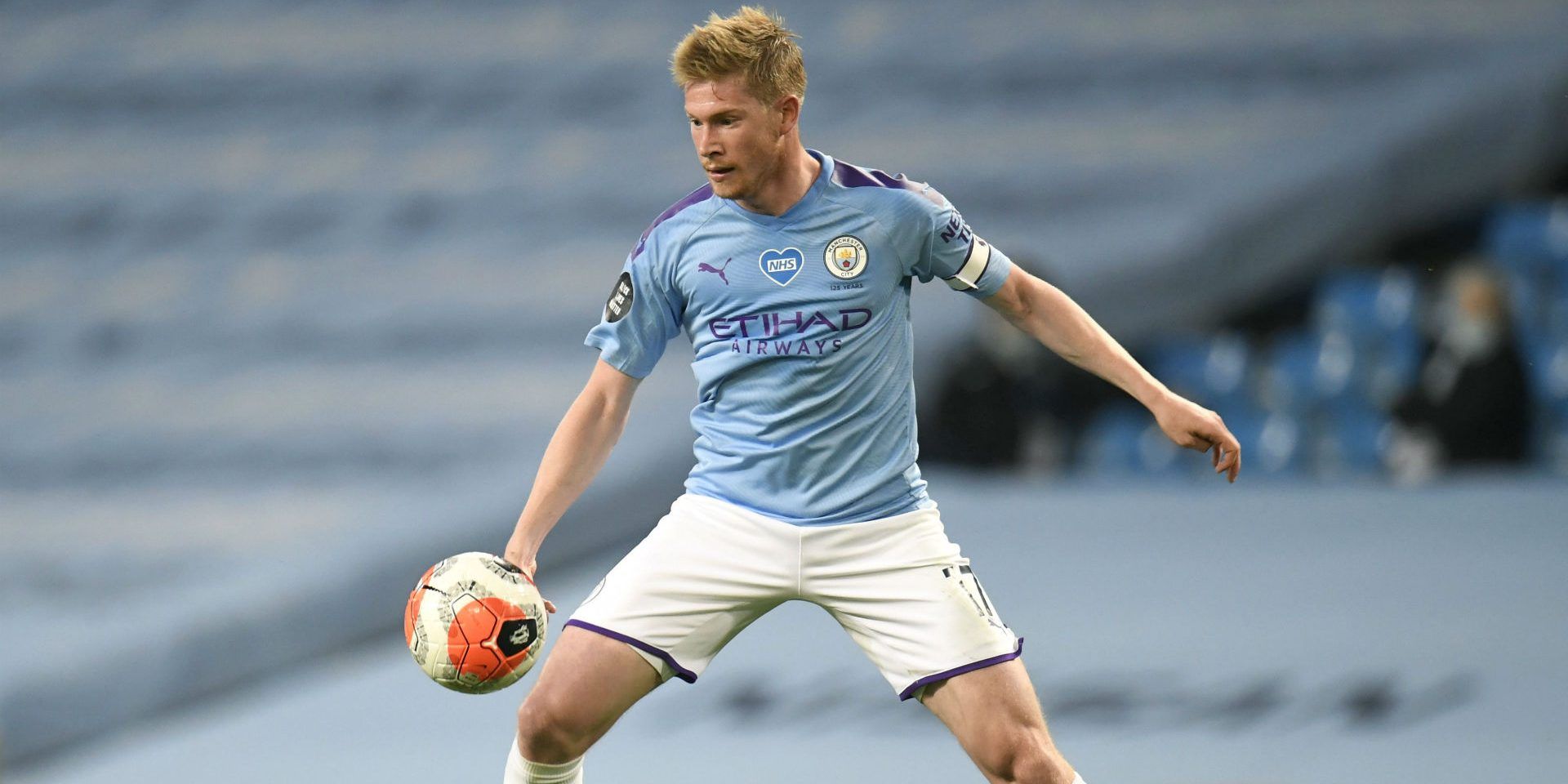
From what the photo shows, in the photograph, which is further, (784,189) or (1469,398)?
(1469,398)

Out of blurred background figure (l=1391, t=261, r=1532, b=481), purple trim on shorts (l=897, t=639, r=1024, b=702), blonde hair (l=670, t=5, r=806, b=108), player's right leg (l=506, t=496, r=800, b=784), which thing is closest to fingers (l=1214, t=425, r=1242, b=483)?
purple trim on shorts (l=897, t=639, r=1024, b=702)

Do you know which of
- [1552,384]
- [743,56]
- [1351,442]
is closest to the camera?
[743,56]

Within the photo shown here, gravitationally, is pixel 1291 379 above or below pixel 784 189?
below

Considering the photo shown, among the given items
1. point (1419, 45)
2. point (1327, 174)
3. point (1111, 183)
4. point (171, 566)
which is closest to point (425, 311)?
point (171, 566)

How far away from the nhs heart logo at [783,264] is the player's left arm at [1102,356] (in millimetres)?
418

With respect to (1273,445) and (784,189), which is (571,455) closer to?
(784,189)

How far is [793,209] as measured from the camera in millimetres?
3453

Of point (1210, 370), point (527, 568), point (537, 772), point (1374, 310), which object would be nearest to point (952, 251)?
point (527, 568)

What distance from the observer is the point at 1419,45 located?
8438 mm

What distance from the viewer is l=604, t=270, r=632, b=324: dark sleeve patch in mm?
3502

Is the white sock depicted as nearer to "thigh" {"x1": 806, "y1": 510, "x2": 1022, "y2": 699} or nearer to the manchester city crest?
"thigh" {"x1": 806, "y1": 510, "x2": 1022, "y2": 699}

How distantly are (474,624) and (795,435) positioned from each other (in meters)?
0.73

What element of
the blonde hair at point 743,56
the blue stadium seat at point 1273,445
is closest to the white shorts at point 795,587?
the blonde hair at point 743,56

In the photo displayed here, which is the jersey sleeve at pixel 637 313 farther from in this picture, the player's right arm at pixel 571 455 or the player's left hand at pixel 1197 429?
the player's left hand at pixel 1197 429
